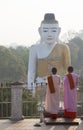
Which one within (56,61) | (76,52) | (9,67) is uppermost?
(76,52)

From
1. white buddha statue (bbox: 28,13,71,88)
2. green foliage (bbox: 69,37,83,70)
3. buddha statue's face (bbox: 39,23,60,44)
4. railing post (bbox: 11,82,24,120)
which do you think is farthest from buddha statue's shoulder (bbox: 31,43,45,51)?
green foliage (bbox: 69,37,83,70)

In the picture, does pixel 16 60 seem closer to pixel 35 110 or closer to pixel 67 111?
pixel 35 110

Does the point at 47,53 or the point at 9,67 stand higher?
the point at 9,67

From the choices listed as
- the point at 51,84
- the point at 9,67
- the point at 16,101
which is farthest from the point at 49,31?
the point at 9,67

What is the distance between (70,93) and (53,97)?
452 millimetres

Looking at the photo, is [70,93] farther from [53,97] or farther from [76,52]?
[76,52]

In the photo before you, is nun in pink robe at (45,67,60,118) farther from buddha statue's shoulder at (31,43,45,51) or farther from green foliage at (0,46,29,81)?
green foliage at (0,46,29,81)

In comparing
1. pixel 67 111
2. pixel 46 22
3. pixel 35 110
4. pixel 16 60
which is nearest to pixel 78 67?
pixel 16 60

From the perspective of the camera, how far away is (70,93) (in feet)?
39.2

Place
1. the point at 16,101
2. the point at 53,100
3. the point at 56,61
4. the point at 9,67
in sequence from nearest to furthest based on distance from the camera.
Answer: the point at 53,100, the point at 16,101, the point at 56,61, the point at 9,67

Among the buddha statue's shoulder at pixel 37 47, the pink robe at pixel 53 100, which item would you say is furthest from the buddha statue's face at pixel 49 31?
the pink robe at pixel 53 100

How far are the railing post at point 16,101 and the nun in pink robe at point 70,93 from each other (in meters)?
1.31

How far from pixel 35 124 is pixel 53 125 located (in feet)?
1.78

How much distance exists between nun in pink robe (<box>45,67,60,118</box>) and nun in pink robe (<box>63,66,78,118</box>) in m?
0.23
